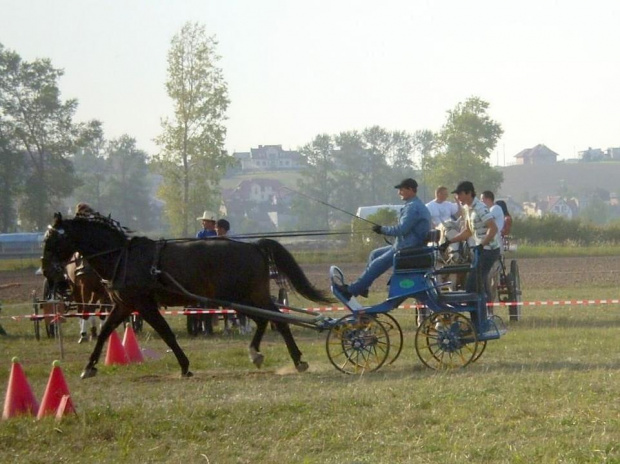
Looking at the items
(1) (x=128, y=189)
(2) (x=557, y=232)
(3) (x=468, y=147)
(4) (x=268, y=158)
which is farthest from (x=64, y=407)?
(4) (x=268, y=158)

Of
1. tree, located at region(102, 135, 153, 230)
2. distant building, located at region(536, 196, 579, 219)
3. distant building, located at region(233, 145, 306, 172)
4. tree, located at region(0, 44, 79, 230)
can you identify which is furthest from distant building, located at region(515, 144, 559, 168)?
tree, located at region(0, 44, 79, 230)

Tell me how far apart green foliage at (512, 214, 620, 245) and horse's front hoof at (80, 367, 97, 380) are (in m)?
41.0

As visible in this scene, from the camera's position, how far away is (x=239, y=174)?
139125mm

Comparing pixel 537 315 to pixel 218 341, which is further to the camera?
pixel 537 315

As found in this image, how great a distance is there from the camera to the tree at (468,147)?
76.6 m

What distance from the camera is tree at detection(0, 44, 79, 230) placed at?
67.9 meters

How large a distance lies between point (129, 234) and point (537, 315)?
824 centimetres

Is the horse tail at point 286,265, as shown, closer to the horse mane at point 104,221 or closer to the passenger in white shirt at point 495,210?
the horse mane at point 104,221

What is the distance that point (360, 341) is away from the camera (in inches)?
503

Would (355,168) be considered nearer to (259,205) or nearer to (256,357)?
(259,205)

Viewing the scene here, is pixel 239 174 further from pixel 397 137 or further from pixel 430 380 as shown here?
pixel 430 380

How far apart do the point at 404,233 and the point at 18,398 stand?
4447 millimetres

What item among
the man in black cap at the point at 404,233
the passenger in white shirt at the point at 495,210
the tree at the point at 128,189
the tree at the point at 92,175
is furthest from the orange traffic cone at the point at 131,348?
the tree at the point at 128,189

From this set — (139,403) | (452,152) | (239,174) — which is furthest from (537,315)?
(239,174)
